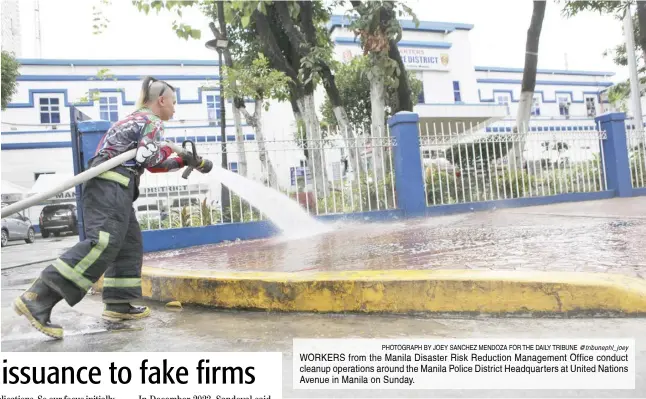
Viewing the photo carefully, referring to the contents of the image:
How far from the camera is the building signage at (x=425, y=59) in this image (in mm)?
19719

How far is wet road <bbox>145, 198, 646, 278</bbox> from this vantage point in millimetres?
2697

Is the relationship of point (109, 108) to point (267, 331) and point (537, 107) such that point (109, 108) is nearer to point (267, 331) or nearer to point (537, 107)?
point (267, 331)

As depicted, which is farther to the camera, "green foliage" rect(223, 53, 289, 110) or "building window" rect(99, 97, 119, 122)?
"building window" rect(99, 97, 119, 122)

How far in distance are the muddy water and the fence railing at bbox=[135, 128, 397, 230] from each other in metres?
0.68

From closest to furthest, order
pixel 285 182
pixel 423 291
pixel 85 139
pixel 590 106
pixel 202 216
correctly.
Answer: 1. pixel 423 291
2. pixel 85 139
3. pixel 202 216
4. pixel 285 182
5. pixel 590 106

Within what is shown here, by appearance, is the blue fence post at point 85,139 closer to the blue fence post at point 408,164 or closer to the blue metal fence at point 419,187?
the blue metal fence at point 419,187

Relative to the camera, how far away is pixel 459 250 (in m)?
3.27

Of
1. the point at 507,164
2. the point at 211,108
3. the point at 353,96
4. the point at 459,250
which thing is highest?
the point at 211,108

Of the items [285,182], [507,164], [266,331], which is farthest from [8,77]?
[266,331]

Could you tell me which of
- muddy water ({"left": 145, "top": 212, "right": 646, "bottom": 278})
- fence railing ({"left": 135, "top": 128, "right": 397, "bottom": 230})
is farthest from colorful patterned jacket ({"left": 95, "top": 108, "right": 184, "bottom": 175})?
fence railing ({"left": 135, "top": 128, "right": 397, "bottom": 230})

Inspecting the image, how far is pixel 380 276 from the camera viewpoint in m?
2.36

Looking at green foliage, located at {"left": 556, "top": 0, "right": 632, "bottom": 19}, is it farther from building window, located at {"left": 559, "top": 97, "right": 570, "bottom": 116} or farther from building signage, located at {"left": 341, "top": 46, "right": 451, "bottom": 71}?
building window, located at {"left": 559, "top": 97, "right": 570, "bottom": 116}

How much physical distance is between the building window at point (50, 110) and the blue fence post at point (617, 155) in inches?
702

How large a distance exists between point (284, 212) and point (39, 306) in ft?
12.3
